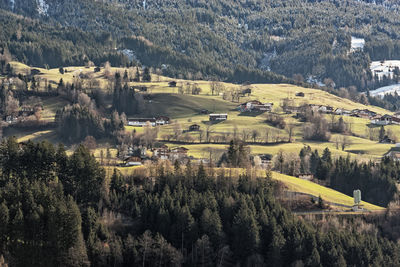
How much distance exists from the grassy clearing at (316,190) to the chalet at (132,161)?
88.7ft

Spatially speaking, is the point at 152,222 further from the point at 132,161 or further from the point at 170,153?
the point at 170,153

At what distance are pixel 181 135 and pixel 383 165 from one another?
56587 mm

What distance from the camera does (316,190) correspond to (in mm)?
135875

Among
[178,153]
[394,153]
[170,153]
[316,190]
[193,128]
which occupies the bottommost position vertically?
[316,190]

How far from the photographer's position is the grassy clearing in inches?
5162

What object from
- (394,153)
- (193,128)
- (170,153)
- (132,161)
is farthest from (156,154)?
(394,153)

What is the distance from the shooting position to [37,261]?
10356 centimetres

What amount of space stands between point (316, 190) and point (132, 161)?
3651 cm

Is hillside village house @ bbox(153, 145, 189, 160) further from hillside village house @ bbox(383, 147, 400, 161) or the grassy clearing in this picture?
hillside village house @ bbox(383, 147, 400, 161)

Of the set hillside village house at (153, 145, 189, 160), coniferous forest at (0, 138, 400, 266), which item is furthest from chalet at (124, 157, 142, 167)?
coniferous forest at (0, 138, 400, 266)

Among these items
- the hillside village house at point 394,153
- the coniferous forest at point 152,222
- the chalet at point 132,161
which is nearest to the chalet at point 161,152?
the chalet at point 132,161

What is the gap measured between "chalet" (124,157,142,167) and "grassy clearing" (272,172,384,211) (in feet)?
88.7

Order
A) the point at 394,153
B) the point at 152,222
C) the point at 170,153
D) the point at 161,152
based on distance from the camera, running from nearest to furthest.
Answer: the point at 152,222 < the point at 170,153 < the point at 161,152 < the point at 394,153

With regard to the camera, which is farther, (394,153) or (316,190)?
(394,153)
